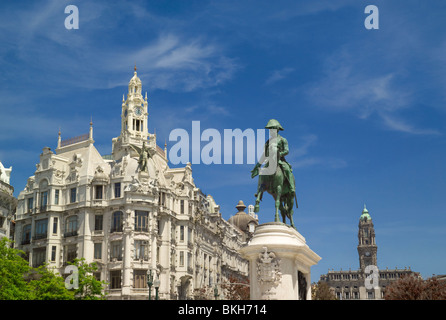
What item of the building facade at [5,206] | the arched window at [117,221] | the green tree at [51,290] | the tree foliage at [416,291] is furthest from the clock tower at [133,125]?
the tree foliage at [416,291]

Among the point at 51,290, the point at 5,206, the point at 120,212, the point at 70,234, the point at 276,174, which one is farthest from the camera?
the point at 70,234

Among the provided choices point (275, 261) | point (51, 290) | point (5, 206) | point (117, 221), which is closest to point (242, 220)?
point (117, 221)

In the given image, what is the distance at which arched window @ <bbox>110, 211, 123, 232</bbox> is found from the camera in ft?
247

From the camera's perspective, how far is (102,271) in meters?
74.1

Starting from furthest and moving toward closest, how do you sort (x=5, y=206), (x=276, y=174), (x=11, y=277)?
(x=5, y=206) → (x=11, y=277) → (x=276, y=174)

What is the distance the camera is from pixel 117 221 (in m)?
75.8

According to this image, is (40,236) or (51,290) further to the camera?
(40,236)

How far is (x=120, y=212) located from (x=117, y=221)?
1.21 metres

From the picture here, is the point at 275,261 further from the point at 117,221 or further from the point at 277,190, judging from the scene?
the point at 117,221
